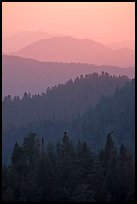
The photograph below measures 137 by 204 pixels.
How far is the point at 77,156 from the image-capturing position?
1127 centimetres

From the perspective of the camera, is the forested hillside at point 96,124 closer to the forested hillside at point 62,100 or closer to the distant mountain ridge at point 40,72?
the forested hillside at point 62,100

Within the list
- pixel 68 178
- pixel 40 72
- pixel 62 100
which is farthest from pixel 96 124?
pixel 68 178

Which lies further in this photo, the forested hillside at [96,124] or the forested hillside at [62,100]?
the forested hillside at [62,100]

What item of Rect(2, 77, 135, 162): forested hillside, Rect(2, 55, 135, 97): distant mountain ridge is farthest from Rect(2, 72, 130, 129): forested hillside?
Rect(2, 77, 135, 162): forested hillside

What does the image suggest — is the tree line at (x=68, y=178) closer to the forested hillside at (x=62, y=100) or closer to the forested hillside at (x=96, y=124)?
the forested hillside at (x=96, y=124)

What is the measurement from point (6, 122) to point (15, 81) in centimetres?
1216

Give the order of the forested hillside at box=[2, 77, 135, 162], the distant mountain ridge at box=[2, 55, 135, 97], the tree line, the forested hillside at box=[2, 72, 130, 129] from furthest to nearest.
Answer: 1. the forested hillside at box=[2, 72, 130, 129]
2. the distant mountain ridge at box=[2, 55, 135, 97]
3. the forested hillside at box=[2, 77, 135, 162]
4. the tree line

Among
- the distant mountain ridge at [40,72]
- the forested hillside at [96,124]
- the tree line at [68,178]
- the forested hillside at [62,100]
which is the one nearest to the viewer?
the tree line at [68,178]

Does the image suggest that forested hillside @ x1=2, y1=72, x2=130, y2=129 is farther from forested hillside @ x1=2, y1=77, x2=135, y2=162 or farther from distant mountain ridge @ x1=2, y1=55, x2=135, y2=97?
forested hillside @ x1=2, y1=77, x2=135, y2=162

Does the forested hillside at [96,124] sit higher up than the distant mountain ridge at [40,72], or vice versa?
the distant mountain ridge at [40,72]

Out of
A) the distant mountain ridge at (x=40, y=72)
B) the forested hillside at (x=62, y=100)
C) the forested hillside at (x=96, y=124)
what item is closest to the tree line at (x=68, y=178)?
the forested hillside at (x=96, y=124)

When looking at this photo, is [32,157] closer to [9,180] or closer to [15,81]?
[9,180]

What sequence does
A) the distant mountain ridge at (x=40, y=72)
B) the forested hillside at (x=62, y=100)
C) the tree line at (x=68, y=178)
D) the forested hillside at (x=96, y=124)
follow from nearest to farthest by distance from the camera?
the tree line at (x=68, y=178) < the forested hillside at (x=96, y=124) < the distant mountain ridge at (x=40, y=72) < the forested hillside at (x=62, y=100)

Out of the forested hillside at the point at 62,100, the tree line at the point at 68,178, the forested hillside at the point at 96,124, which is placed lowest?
the tree line at the point at 68,178
